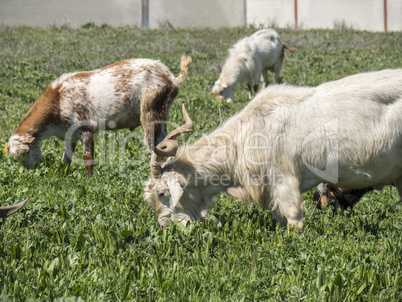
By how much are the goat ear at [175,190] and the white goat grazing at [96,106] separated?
2405 millimetres

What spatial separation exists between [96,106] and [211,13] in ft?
83.7

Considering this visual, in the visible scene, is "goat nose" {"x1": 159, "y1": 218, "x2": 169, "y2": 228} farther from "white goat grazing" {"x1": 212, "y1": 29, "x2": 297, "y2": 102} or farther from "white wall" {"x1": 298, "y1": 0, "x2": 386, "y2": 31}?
"white wall" {"x1": 298, "y1": 0, "x2": 386, "y2": 31}

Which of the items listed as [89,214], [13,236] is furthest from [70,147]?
[13,236]

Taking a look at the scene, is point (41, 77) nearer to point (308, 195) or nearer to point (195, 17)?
point (308, 195)

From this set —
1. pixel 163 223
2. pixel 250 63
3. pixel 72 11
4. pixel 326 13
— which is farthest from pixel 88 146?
pixel 326 13

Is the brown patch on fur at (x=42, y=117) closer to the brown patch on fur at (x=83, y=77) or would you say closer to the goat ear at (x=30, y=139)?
the goat ear at (x=30, y=139)

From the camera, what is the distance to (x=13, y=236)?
4605mm

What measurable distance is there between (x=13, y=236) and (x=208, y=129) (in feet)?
17.2

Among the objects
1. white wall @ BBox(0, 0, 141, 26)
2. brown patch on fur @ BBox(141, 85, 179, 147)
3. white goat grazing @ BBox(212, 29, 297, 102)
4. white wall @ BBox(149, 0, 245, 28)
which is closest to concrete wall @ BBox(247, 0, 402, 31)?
white wall @ BBox(149, 0, 245, 28)

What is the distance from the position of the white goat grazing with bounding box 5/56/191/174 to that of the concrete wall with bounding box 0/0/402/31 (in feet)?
74.5

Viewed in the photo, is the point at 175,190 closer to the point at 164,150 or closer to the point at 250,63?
the point at 164,150

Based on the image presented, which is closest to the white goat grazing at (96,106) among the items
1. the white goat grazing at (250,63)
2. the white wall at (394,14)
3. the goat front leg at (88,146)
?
the goat front leg at (88,146)

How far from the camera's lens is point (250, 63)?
1495cm

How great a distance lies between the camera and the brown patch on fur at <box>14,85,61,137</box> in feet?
24.7
